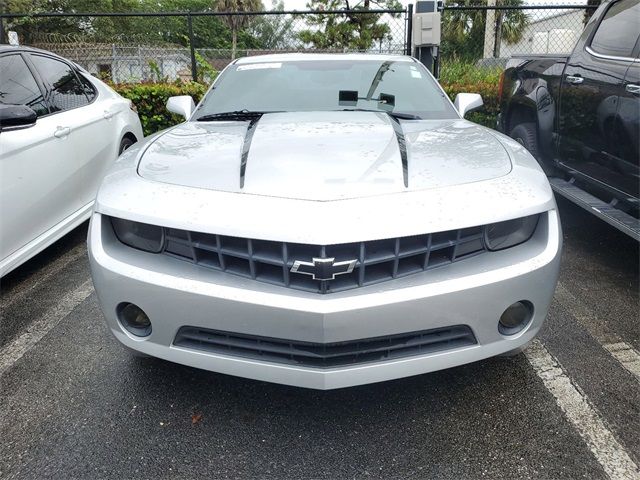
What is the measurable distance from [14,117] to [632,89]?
3.53m

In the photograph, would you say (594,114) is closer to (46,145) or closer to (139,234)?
(139,234)

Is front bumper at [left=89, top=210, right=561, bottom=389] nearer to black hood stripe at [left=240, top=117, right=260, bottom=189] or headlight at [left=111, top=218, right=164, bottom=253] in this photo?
headlight at [left=111, top=218, right=164, bottom=253]

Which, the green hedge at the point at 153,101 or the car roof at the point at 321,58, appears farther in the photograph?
the green hedge at the point at 153,101

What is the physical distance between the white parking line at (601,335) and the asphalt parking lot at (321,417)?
1 cm

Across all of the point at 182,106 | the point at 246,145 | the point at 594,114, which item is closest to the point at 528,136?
the point at 594,114

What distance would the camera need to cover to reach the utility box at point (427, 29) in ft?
22.9

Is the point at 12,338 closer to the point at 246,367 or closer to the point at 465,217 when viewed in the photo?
the point at 246,367

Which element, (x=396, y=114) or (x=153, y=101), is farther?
(x=153, y=101)

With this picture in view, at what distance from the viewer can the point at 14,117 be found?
2914mm

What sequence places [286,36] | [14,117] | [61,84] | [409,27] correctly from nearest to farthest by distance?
[14,117] → [61,84] → [409,27] → [286,36]

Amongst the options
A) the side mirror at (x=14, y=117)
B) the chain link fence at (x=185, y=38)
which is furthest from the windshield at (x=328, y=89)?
the chain link fence at (x=185, y=38)

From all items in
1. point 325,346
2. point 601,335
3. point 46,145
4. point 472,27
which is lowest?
point 601,335

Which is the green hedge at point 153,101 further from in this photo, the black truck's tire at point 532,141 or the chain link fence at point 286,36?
the black truck's tire at point 532,141

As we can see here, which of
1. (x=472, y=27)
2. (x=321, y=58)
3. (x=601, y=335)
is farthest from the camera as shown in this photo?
(x=472, y=27)
